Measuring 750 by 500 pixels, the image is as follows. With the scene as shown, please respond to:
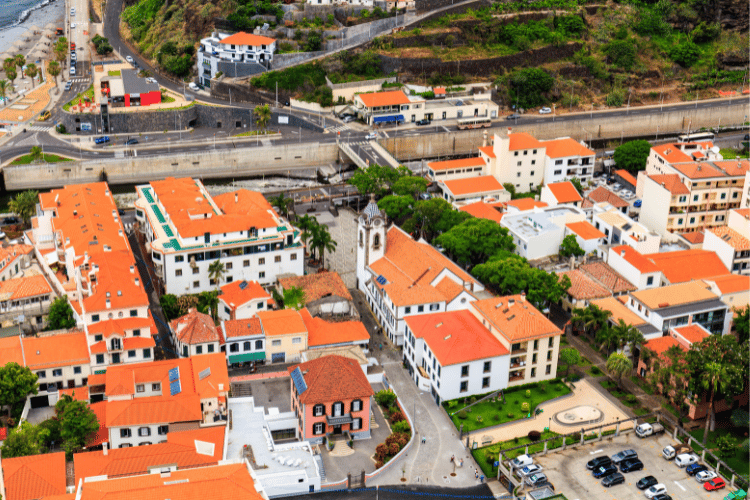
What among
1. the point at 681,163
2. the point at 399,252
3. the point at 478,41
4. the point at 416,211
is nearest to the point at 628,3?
the point at 478,41

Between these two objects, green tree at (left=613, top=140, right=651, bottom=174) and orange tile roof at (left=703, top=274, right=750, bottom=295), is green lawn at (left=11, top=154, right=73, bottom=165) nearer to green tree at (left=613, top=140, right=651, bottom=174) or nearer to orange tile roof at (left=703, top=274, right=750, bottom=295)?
green tree at (left=613, top=140, right=651, bottom=174)

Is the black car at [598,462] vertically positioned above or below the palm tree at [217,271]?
below

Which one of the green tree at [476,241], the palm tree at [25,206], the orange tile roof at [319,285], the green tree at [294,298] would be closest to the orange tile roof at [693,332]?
the green tree at [476,241]

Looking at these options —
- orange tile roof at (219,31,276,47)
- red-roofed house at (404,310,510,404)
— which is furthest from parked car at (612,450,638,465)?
orange tile roof at (219,31,276,47)

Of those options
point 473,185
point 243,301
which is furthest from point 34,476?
point 473,185

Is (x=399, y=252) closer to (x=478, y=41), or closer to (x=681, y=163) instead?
(x=681, y=163)

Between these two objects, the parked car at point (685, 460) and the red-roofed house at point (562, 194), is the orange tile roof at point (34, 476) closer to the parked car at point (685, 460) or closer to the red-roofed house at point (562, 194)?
the parked car at point (685, 460)

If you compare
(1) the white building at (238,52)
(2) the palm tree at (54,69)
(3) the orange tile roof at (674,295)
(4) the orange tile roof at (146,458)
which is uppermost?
(1) the white building at (238,52)
